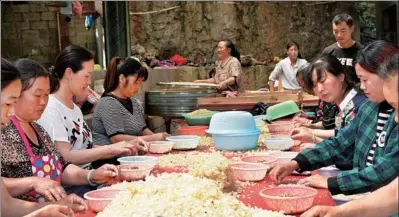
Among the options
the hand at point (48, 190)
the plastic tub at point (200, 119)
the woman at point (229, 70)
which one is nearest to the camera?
the hand at point (48, 190)

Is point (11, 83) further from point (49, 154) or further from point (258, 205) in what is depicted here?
point (258, 205)

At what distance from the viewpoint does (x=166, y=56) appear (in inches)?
498

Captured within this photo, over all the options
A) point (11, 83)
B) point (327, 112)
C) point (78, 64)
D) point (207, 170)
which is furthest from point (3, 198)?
point (327, 112)

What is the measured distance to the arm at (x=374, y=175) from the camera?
6.09 feet

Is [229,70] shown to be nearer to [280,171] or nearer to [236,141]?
[236,141]

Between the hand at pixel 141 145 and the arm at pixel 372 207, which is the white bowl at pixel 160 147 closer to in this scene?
the hand at pixel 141 145

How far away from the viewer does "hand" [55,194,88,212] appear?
1.80 metres

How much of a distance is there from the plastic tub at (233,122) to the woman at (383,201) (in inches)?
48.3

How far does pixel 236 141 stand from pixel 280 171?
631mm

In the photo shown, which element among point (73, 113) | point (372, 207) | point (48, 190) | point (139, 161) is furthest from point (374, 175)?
point (73, 113)

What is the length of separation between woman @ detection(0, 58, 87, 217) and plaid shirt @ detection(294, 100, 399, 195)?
3.37ft

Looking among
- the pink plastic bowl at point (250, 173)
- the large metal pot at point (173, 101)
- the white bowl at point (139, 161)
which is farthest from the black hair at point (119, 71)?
the large metal pot at point (173, 101)

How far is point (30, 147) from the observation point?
2.24 meters

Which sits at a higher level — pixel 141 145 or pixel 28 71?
pixel 28 71
